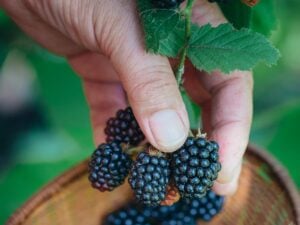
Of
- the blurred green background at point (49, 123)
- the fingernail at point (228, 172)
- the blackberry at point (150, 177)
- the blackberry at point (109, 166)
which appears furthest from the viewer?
the blurred green background at point (49, 123)

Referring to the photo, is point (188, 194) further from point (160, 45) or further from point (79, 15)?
point (79, 15)

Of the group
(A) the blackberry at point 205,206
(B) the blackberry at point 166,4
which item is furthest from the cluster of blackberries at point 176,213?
(B) the blackberry at point 166,4

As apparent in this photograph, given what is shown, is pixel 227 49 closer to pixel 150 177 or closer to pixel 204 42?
pixel 204 42

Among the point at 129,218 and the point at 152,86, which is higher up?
the point at 152,86

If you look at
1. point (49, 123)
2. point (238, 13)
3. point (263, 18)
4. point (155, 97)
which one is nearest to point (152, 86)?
point (155, 97)

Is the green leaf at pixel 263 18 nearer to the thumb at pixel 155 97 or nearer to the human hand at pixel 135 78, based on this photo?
the human hand at pixel 135 78

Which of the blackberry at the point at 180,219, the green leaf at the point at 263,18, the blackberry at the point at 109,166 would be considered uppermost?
the green leaf at the point at 263,18

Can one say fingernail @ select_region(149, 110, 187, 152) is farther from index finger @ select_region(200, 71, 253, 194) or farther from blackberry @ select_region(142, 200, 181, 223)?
blackberry @ select_region(142, 200, 181, 223)
